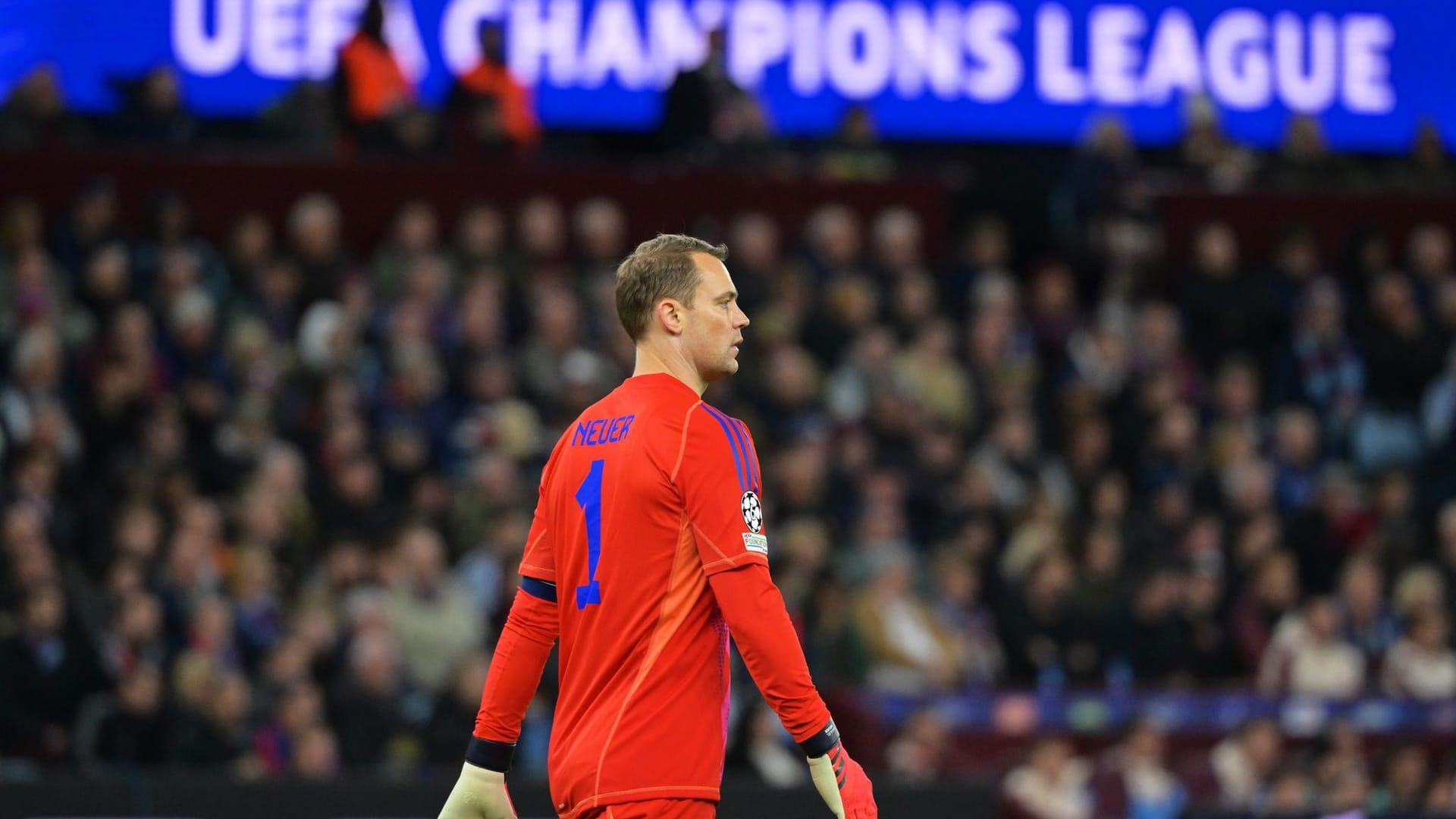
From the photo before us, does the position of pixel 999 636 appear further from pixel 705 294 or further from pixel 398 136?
pixel 705 294

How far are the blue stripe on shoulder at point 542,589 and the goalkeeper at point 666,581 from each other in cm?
8

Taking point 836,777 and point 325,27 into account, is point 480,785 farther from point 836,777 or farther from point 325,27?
point 325,27

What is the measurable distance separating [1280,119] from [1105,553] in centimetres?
704

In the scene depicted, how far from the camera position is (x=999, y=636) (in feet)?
43.1

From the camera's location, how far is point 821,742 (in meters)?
4.68

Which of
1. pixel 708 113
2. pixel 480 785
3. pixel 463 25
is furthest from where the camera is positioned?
pixel 463 25

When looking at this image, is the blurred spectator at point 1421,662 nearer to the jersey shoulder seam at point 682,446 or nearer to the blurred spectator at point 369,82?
the blurred spectator at point 369,82

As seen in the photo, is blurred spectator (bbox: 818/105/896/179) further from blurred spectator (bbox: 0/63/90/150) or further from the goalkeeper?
the goalkeeper

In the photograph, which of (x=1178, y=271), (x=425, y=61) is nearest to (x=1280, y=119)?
(x=1178, y=271)

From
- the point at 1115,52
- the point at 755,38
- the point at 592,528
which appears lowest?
the point at 592,528

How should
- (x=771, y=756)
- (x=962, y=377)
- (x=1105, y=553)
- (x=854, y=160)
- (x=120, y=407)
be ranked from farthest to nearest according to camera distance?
1. (x=854, y=160)
2. (x=962, y=377)
3. (x=1105, y=553)
4. (x=120, y=407)
5. (x=771, y=756)

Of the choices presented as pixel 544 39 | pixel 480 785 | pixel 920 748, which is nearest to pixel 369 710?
pixel 920 748

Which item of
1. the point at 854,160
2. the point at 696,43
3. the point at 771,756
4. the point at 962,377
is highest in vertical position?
the point at 696,43

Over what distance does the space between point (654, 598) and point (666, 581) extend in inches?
1.8
